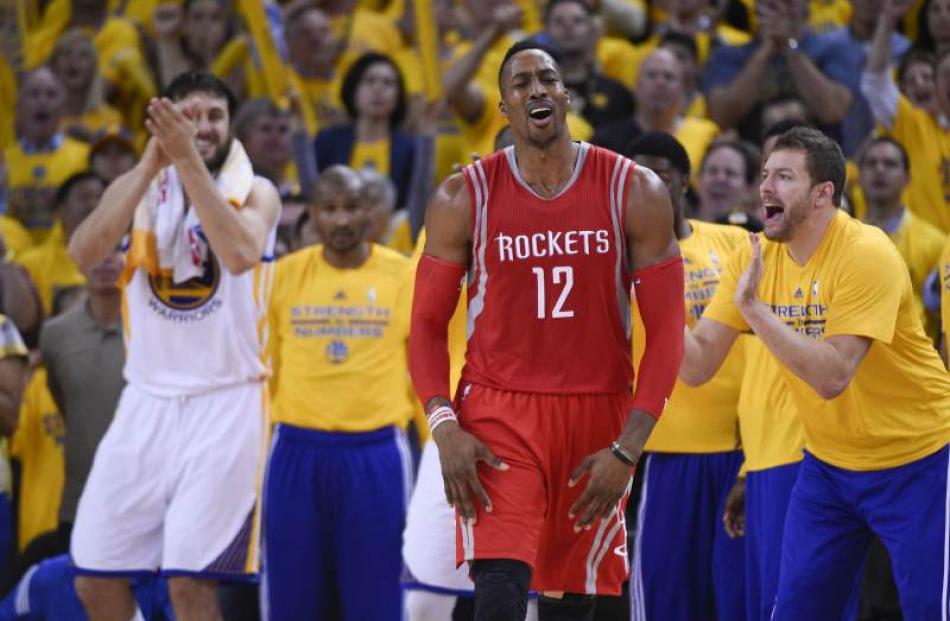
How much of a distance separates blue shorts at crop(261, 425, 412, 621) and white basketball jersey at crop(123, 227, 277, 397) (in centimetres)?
140

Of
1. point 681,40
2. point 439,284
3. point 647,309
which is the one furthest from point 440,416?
point 681,40

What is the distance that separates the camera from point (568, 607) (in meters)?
5.41

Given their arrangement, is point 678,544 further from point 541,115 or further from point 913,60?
point 913,60

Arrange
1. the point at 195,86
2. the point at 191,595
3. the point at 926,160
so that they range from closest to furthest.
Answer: the point at 191,595
the point at 195,86
the point at 926,160

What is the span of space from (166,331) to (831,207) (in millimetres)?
2713

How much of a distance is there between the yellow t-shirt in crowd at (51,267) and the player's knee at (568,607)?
6089 mm

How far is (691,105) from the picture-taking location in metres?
11.1

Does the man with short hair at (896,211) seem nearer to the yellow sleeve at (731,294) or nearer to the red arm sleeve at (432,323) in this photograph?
the yellow sleeve at (731,294)

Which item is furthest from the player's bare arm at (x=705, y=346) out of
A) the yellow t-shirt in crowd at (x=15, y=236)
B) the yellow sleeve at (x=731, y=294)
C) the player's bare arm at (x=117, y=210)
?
the yellow t-shirt in crowd at (x=15, y=236)

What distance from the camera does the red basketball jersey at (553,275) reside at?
5.23 metres

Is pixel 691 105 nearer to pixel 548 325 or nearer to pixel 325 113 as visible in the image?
pixel 325 113

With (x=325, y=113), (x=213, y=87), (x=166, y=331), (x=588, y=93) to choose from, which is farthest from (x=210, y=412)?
(x=325, y=113)

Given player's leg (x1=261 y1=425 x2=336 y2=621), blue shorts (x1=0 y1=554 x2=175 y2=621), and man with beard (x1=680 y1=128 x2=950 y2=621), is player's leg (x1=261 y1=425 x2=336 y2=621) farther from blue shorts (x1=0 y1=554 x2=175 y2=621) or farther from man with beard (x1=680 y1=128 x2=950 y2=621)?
man with beard (x1=680 y1=128 x2=950 y2=621)

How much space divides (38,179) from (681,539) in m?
6.19
